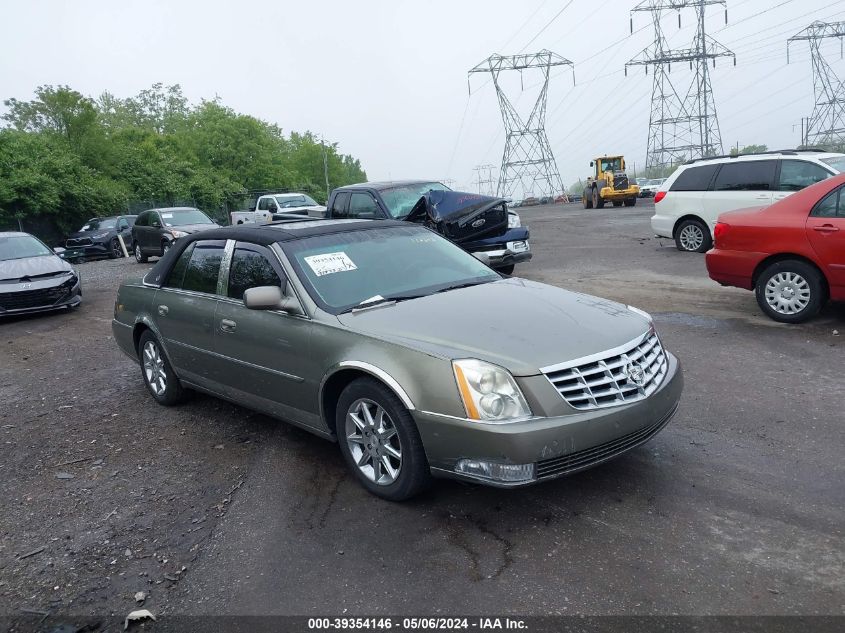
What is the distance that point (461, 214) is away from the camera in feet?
35.7

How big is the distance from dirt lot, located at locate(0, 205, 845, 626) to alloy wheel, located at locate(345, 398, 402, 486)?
19 centimetres

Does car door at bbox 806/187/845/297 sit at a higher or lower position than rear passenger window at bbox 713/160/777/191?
lower

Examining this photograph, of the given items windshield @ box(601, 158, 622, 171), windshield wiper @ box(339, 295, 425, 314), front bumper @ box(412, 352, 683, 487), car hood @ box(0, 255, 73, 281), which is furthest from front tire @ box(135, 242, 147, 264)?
windshield @ box(601, 158, 622, 171)

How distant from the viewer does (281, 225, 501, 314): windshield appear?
14.7 feet

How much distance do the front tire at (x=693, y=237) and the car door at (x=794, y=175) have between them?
1720 mm

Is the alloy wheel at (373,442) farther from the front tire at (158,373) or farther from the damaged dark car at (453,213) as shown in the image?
the damaged dark car at (453,213)

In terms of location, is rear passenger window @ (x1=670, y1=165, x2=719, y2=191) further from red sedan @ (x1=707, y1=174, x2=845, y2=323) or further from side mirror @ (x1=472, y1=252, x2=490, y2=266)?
side mirror @ (x1=472, y1=252, x2=490, y2=266)

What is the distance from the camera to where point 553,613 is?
286 cm

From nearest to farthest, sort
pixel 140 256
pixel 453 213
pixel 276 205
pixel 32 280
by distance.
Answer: pixel 453 213
pixel 32 280
pixel 140 256
pixel 276 205

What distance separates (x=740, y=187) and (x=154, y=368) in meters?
10.8

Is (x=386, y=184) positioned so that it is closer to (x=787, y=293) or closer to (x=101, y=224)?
(x=787, y=293)

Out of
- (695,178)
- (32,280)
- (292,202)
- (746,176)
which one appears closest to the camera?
(32,280)

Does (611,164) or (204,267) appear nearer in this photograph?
(204,267)

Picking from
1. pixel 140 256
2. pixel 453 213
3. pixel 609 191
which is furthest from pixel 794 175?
pixel 609 191
